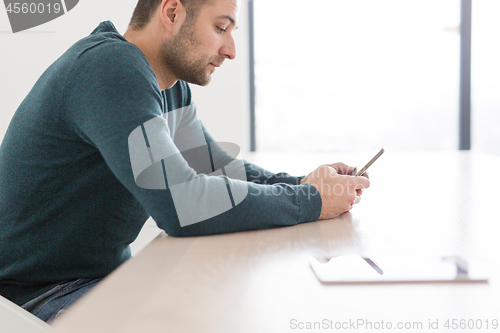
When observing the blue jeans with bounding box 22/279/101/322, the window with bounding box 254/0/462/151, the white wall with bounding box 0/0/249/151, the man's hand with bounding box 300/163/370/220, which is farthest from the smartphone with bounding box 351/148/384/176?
the window with bounding box 254/0/462/151

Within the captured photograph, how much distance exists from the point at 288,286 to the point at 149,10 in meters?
0.74

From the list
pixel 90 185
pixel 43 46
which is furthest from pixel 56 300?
pixel 43 46

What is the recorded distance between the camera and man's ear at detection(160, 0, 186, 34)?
0.91m

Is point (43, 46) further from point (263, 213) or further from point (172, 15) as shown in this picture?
point (263, 213)

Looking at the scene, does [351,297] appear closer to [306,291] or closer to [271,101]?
[306,291]

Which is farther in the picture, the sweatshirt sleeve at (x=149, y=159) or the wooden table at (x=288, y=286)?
the sweatshirt sleeve at (x=149, y=159)

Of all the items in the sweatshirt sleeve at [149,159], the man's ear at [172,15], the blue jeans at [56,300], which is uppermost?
the man's ear at [172,15]

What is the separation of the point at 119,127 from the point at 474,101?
9.09 feet

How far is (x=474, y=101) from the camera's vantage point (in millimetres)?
2801

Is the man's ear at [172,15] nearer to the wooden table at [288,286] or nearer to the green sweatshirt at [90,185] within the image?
the green sweatshirt at [90,185]

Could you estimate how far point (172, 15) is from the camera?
923 millimetres

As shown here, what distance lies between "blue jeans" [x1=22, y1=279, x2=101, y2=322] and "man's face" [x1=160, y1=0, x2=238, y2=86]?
1.67 ft

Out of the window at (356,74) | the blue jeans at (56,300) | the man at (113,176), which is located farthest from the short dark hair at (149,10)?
the window at (356,74)

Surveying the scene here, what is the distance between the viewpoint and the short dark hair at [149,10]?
91cm
